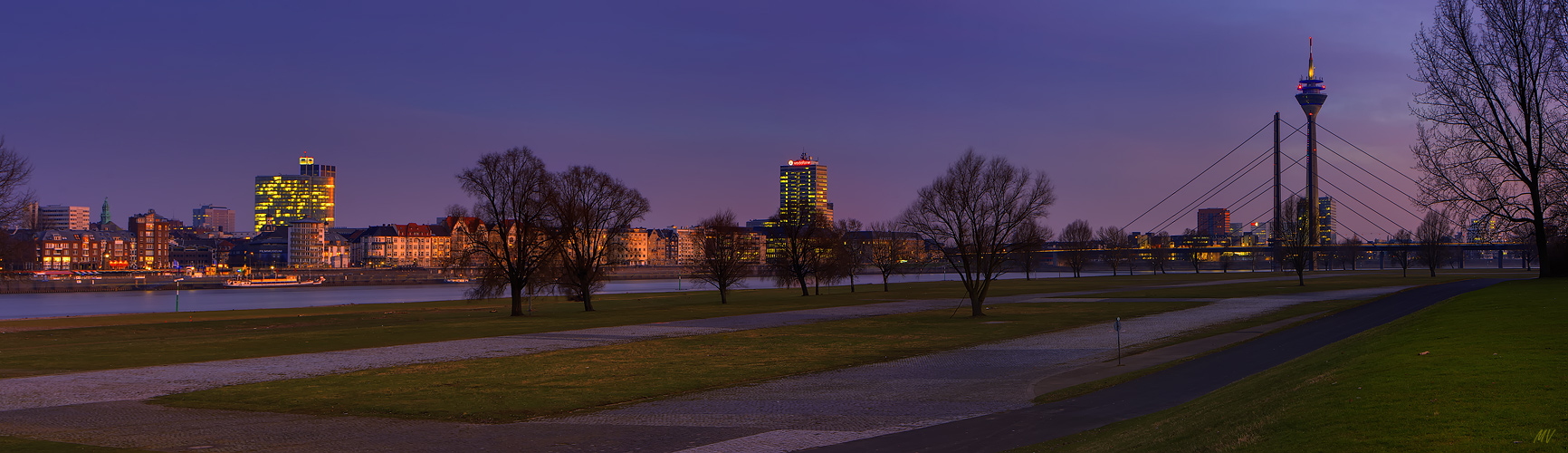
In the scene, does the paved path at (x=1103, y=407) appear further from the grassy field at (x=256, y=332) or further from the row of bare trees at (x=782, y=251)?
the row of bare trees at (x=782, y=251)

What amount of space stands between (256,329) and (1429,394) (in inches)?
1822

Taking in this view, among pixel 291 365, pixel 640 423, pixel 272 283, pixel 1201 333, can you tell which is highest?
pixel 1201 333

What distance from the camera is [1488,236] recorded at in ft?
139

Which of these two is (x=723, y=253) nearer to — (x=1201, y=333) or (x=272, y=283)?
(x=1201, y=333)

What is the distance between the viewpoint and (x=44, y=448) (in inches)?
538

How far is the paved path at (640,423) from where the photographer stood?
47.1ft

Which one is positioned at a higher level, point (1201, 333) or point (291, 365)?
point (1201, 333)

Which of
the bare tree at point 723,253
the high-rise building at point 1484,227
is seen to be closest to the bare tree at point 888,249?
the bare tree at point 723,253

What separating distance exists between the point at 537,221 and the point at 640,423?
4092 centimetres

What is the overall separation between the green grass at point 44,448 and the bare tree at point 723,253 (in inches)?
2127

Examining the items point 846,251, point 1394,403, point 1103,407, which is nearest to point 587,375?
point 1103,407

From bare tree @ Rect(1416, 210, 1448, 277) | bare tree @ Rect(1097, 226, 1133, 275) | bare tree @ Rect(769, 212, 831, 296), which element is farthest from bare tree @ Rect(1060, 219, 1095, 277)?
bare tree @ Rect(769, 212, 831, 296)

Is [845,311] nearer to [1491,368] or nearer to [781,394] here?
[781,394]

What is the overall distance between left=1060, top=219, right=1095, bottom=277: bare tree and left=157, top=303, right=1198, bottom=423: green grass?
103 m
